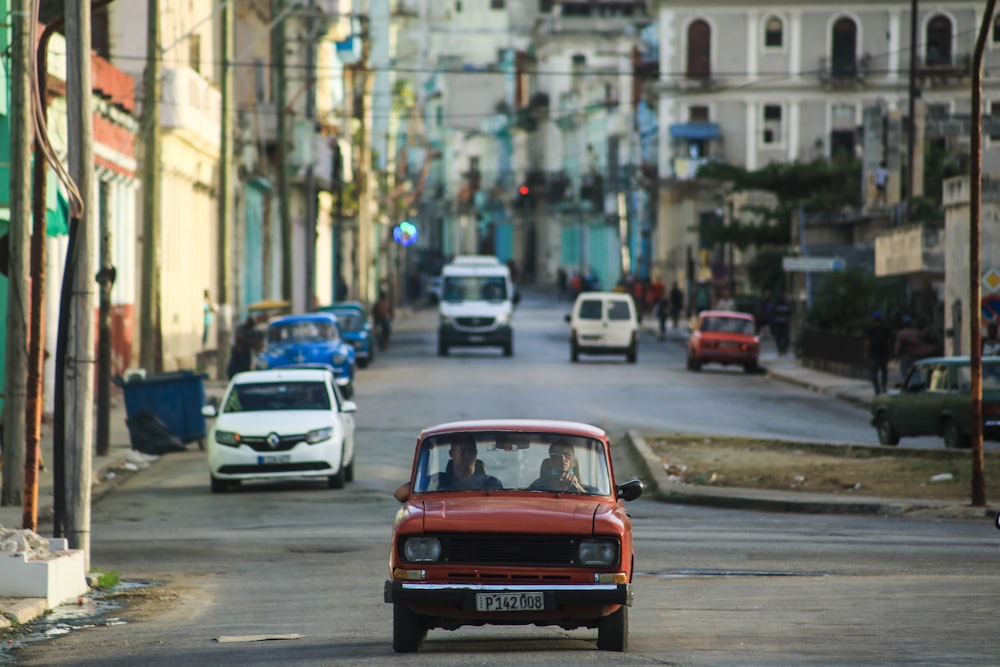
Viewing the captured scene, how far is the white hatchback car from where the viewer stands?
80.0 ft

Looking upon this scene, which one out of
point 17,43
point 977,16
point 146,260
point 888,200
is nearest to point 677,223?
point 977,16

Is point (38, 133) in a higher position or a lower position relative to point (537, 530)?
higher

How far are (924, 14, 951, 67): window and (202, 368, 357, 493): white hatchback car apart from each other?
78.2 m

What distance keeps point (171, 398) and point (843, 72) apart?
2929 inches

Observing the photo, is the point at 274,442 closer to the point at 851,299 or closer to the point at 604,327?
the point at 851,299

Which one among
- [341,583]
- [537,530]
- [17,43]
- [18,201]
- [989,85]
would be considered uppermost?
[989,85]

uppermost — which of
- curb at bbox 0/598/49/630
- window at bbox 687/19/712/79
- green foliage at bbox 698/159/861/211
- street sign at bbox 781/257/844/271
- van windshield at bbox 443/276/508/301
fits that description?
window at bbox 687/19/712/79

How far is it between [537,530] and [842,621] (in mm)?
3106

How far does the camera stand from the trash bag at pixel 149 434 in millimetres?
29953

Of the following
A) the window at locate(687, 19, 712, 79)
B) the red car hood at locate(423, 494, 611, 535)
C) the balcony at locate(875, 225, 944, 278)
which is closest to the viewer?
the red car hood at locate(423, 494, 611, 535)

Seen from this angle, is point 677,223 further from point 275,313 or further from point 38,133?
point 38,133

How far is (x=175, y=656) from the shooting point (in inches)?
471

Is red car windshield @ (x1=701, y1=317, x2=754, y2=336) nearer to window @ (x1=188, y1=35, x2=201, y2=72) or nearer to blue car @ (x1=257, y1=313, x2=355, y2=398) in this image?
blue car @ (x1=257, y1=313, x2=355, y2=398)

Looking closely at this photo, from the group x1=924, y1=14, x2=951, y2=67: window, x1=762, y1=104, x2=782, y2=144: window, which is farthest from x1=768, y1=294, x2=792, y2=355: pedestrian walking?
x1=924, y1=14, x2=951, y2=67: window
